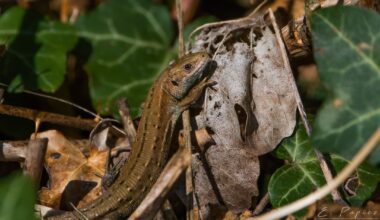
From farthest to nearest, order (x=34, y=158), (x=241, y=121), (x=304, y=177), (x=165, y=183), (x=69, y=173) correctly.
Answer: (x=69, y=173)
(x=241, y=121)
(x=34, y=158)
(x=304, y=177)
(x=165, y=183)

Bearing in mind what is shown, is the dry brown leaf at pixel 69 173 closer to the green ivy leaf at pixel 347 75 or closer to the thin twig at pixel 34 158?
the thin twig at pixel 34 158

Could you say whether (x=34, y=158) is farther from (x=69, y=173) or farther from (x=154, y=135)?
(x=154, y=135)

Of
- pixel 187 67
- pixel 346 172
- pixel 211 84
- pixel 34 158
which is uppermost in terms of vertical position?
pixel 187 67

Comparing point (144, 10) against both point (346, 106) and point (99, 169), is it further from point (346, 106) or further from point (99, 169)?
point (346, 106)

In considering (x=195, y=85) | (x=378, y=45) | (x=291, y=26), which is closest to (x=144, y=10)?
(x=195, y=85)

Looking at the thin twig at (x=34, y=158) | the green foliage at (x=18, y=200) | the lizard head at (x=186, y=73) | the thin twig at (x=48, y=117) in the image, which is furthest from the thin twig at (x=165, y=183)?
the thin twig at (x=48, y=117)

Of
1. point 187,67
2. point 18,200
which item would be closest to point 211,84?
point 187,67

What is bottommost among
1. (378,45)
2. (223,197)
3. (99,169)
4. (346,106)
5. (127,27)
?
(223,197)
